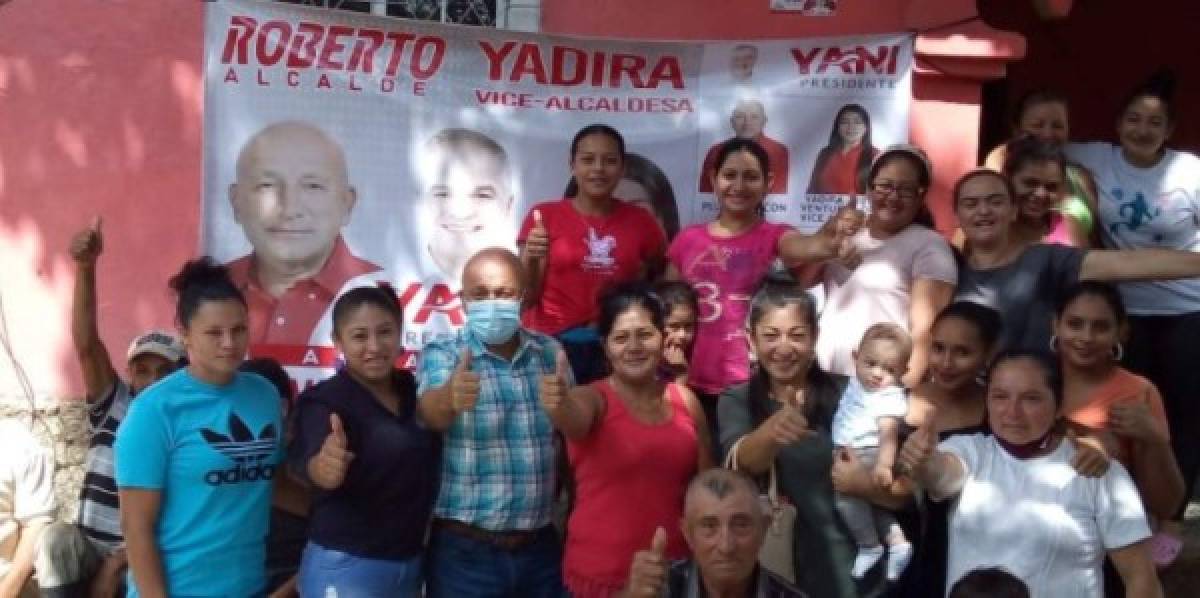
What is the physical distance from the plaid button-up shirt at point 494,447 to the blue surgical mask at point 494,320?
0.04 m

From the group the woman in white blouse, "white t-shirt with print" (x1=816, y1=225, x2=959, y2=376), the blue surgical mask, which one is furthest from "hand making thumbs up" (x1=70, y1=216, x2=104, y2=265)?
the woman in white blouse

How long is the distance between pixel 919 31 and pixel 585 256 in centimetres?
164

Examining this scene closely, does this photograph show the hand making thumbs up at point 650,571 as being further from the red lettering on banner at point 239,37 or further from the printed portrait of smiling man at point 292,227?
the red lettering on banner at point 239,37

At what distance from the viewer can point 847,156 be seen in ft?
17.7

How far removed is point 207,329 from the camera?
12.0 ft

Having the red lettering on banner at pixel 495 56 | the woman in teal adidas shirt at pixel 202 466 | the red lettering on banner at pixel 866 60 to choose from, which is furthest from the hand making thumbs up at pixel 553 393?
the red lettering on banner at pixel 866 60

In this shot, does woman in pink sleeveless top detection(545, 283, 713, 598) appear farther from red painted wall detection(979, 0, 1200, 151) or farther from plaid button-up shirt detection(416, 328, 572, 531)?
red painted wall detection(979, 0, 1200, 151)

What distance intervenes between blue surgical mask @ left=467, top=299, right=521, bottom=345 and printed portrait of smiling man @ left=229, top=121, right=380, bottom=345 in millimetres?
1598

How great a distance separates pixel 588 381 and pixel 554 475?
0.79 m

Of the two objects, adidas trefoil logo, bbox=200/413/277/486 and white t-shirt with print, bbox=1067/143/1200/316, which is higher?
white t-shirt with print, bbox=1067/143/1200/316

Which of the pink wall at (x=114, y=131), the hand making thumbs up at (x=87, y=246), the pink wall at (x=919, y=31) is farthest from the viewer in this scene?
the pink wall at (x=114, y=131)

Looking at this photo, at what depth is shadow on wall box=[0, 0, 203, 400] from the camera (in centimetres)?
572

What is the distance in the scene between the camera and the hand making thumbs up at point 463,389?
358 centimetres

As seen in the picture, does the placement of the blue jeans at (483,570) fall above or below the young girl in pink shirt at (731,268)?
below
